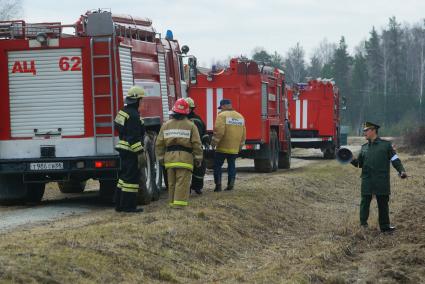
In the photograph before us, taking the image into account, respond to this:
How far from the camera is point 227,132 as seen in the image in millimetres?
17141

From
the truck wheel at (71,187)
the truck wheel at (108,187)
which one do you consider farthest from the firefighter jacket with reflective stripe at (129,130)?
the truck wheel at (71,187)

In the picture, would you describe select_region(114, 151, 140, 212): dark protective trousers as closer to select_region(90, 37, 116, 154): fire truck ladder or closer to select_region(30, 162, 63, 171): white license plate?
select_region(90, 37, 116, 154): fire truck ladder

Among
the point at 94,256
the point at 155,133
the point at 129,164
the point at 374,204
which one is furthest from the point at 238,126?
the point at 94,256

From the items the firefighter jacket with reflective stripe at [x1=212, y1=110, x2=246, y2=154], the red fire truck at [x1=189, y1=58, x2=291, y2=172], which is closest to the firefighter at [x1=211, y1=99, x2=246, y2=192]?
the firefighter jacket with reflective stripe at [x1=212, y1=110, x2=246, y2=154]

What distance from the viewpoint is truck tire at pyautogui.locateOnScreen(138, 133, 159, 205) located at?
14.9 m

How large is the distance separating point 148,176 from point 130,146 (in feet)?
7.15

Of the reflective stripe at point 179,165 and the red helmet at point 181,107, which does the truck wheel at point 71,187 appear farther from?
the red helmet at point 181,107

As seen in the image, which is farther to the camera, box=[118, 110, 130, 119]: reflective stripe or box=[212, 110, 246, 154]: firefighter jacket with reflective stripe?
box=[212, 110, 246, 154]: firefighter jacket with reflective stripe

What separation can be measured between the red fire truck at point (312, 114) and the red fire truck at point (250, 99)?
7893mm

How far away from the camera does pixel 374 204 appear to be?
56.1ft

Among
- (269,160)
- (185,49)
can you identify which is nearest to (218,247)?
(185,49)

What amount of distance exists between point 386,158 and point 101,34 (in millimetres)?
4881

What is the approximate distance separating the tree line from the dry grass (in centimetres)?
7943

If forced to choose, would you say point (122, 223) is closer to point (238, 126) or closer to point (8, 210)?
point (8, 210)
